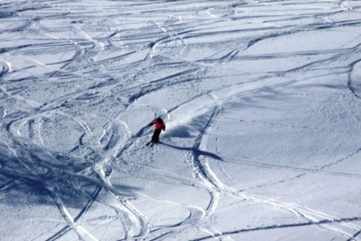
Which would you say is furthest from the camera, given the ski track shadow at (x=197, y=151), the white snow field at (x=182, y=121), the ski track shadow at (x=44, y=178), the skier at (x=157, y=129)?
the skier at (x=157, y=129)

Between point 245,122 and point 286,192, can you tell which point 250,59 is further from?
point 286,192

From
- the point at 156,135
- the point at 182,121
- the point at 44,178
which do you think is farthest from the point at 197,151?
the point at 44,178

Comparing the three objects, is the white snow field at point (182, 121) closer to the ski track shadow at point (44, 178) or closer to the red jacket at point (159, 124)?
the ski track shadow at point (44, 178)

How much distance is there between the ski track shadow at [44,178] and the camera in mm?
15859

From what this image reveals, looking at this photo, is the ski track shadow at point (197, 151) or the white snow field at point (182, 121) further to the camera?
the ski track shadow at point (197, 151)

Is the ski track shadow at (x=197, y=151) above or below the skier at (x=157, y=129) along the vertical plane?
below

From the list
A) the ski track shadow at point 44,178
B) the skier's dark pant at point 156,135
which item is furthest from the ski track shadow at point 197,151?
the ski track shadow at point 44,178

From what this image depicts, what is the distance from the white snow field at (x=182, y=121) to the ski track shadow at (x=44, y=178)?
0.04 meters

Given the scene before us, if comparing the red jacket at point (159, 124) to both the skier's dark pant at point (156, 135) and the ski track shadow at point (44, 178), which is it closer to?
the skier's dark pant at point (156, 135)

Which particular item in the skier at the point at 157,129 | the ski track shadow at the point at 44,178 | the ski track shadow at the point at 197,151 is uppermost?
the skier at the point at 157,129

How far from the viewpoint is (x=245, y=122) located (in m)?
19.2

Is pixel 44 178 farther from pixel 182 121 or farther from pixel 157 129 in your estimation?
pixel 182 121

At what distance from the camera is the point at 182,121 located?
63.2ft

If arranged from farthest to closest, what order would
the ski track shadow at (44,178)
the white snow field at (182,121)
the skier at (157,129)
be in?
the skier at (157,129) < the ski track shadow at (44,178) < the white snow field at (182,121)
